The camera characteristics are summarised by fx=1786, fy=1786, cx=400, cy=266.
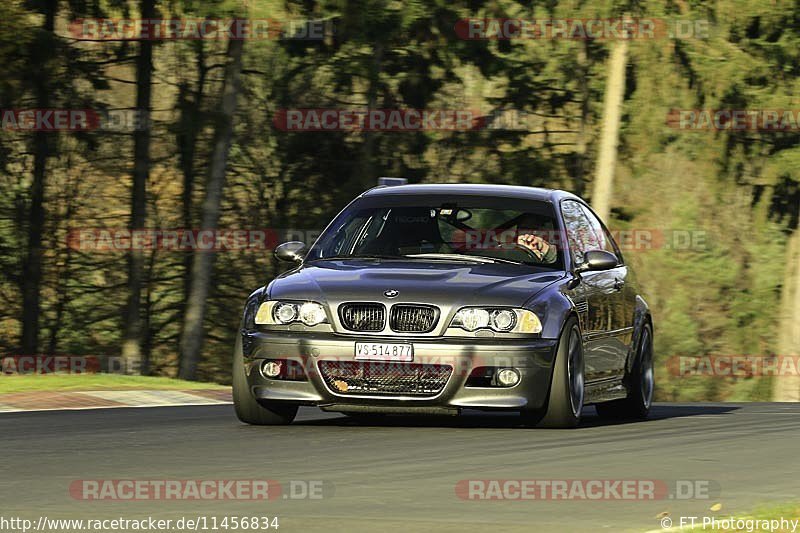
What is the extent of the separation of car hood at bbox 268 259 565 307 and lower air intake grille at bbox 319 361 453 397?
15.9 inches

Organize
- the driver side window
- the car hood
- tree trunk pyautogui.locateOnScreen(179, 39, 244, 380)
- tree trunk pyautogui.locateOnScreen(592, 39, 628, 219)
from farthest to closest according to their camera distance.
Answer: tree trunk pyautogui.locateOnScreen(592, 39, 628, 219) < tree trunk pyautogui.locateOnScreen(179, 39, 244, 380) < the driver side window < the car hood

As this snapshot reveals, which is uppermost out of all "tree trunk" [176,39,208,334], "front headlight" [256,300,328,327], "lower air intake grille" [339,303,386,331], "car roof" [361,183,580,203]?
"car roof" [361,183,580,203]

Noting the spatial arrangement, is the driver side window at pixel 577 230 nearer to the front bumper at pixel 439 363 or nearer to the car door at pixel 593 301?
the car door at pixel 593 301

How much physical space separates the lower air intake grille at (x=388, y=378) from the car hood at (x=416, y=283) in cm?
40

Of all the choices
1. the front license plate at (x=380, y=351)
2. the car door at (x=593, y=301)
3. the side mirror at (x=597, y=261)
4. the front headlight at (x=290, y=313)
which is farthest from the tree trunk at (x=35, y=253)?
the front license plate at (x=380, y=351)

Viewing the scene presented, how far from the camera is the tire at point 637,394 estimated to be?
1407 cm

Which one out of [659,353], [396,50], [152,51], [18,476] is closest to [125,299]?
[152,51]

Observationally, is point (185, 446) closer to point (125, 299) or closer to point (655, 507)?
point (655, 507)

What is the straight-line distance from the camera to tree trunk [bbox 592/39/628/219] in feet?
110

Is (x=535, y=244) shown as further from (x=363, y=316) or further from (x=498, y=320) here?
(x=363, y=316)

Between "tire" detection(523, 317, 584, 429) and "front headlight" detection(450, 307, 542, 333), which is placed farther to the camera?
"tire" detection(523, 317, 584, 429)

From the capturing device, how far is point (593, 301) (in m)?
12.6

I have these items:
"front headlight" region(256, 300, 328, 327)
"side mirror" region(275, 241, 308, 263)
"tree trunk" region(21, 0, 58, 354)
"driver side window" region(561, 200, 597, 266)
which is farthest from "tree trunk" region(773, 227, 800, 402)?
"front headlight" region(256, 300, 328, 327)

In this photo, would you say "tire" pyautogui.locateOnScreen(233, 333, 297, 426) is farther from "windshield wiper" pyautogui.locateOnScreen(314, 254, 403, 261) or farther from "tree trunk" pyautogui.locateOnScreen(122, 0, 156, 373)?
"tree trunk" pyautogui.locateOnScreen(122, 0, 156, 373)
